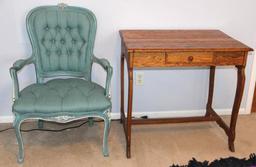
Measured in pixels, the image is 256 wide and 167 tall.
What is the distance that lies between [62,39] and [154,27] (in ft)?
2.33

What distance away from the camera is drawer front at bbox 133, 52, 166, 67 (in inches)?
78.4

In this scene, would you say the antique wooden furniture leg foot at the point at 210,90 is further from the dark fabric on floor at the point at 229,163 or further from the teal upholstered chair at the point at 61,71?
the teal upholstered chair at the point at 61,71

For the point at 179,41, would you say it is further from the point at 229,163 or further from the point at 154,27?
the point at 229,163

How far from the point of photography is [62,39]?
7.60 feet

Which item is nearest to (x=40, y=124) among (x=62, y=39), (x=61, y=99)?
(x=61, y=99)

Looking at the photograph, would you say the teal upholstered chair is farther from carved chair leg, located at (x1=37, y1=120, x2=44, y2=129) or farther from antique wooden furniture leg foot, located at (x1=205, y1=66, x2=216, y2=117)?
antique wooden furniture leg foot, located at (x1=205, y1=66, x2=216, y2=117)

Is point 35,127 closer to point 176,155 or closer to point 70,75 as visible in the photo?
point 70,75

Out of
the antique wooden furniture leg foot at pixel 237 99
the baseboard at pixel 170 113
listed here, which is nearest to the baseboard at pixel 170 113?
→ the baseboard at pixel 170 113

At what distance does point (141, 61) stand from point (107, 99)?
0.34 m

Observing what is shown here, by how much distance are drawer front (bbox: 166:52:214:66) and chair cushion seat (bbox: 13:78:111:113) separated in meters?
0.49

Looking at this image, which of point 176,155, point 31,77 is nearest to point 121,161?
point 176,155

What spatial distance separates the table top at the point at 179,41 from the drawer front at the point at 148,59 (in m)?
0.05

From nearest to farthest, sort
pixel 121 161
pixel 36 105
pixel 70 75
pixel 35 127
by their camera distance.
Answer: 1. pixel 36 105
2. pixel 121 161
3. pixel 70 75
4. pixel 35 127

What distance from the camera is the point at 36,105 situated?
198cm
